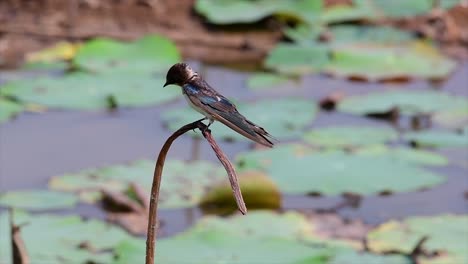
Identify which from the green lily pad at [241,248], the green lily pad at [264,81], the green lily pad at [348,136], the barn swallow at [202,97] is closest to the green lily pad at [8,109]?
the green lily pad at [264,81]

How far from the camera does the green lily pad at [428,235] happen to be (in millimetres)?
4410

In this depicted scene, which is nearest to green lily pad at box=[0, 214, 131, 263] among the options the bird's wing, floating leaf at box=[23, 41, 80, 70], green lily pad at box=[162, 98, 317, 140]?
green lily pad at box=[162, 98, 317, 140]

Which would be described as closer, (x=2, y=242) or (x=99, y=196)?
(x=2, y=242)

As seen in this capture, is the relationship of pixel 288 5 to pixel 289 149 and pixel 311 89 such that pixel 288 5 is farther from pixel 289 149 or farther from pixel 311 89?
pixel 289 149

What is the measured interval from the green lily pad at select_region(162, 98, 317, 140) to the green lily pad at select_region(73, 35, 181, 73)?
78cm

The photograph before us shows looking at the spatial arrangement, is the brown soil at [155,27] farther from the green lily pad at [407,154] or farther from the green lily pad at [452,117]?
the green lily pad at [407,154]

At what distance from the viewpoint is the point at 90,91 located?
645cm

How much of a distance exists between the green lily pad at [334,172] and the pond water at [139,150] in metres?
0.07

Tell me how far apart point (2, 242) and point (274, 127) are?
6.75 feet

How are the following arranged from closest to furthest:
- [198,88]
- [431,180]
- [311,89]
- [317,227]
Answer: [198,88] < [317,227] < [431,180] < [311,89]

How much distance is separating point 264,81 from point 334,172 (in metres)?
1.72

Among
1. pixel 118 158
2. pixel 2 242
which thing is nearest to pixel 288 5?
pixel 118 158

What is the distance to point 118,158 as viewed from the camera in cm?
559

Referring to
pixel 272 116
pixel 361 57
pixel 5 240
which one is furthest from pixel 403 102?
pixel 5 240
